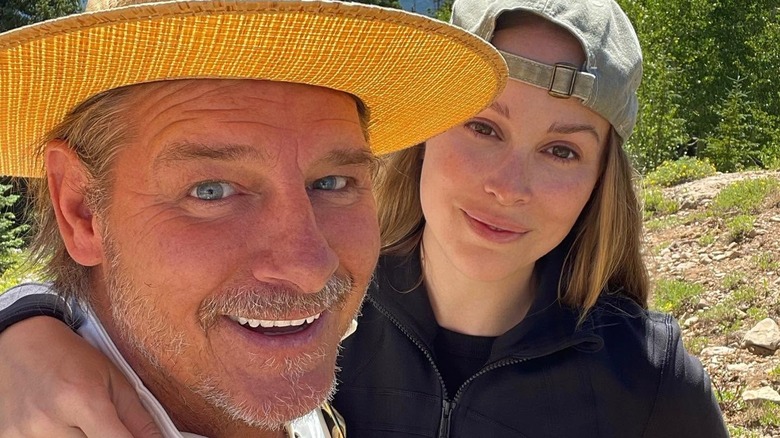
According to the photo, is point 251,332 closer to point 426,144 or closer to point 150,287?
point 150,287

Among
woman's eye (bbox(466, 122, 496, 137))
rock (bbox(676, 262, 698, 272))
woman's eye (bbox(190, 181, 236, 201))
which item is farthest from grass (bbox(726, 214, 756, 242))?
woman's eye (bbox(190, 181, 236, 201))

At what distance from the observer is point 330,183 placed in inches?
73.2

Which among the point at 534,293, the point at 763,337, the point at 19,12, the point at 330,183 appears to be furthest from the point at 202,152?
the point at 19,12

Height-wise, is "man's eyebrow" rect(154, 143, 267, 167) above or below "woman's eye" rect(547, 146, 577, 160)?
above

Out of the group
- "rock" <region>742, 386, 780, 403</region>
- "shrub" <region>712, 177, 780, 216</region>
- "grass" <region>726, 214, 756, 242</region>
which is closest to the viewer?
"rock" <region>742, 386, 780, 403</region>

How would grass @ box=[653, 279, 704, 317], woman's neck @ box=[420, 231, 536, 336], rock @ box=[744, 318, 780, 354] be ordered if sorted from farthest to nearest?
grass @ box=[653, 279, 704, 317] → rock @ box=[744, 318, 780, 354] → woman's neck @ box=[420, 231, 536, 336]

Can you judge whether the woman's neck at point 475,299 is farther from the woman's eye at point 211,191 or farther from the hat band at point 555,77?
the woman's eye at point 211,191

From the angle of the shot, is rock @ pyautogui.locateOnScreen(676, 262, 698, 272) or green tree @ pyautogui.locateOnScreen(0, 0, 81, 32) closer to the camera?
rock @ pyautogui.locateOnScreen(676, 262, 698, 272)

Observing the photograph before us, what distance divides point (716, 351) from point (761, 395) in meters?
0.58

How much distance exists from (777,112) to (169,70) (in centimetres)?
2475

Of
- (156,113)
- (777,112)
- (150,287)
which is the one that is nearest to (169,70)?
(156,113)

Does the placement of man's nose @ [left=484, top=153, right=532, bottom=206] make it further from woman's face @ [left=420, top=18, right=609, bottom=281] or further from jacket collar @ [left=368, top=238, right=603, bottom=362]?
jacket collar @ [left=368, top=238, right=603, bottom=362]

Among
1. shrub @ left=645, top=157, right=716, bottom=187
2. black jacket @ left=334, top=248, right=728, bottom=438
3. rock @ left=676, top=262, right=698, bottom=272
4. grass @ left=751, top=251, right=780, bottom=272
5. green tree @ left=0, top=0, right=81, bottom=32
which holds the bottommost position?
green tree @ left=0, top=0, right=81, bottom=32

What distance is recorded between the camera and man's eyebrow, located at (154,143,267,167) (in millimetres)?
1666
